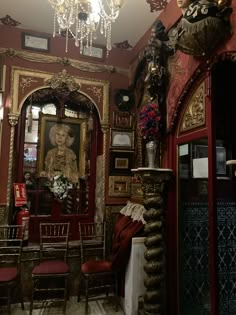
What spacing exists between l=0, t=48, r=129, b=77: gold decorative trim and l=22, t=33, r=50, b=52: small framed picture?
0.10 metres

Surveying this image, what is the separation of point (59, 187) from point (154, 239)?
158 centimetres

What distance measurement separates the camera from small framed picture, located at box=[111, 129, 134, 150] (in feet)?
12.7

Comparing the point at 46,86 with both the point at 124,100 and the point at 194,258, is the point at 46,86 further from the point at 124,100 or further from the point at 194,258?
the point at 194,258

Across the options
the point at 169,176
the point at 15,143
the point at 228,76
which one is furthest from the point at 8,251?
the point at 228,76

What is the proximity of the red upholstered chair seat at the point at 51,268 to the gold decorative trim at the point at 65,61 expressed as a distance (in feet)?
8.81

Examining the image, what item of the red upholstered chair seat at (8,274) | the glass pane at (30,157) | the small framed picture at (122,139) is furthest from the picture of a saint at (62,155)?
the red upholstered chair seat at (8,274)

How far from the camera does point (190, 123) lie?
2.59 metres

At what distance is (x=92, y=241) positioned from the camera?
11.9 feet

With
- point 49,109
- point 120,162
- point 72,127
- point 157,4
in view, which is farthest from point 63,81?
point 157,4

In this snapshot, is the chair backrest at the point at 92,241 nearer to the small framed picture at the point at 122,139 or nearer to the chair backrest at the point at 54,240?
the chair backrest at the point at 54,240

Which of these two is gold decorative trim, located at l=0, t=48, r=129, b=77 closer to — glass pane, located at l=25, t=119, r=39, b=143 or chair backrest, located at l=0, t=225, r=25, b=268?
glass pane, located at l=25, t=119, r=39, b=143

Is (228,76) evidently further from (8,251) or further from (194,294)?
(8,251)

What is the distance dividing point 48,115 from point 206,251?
8.83 feet

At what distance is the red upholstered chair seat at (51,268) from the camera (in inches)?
116
